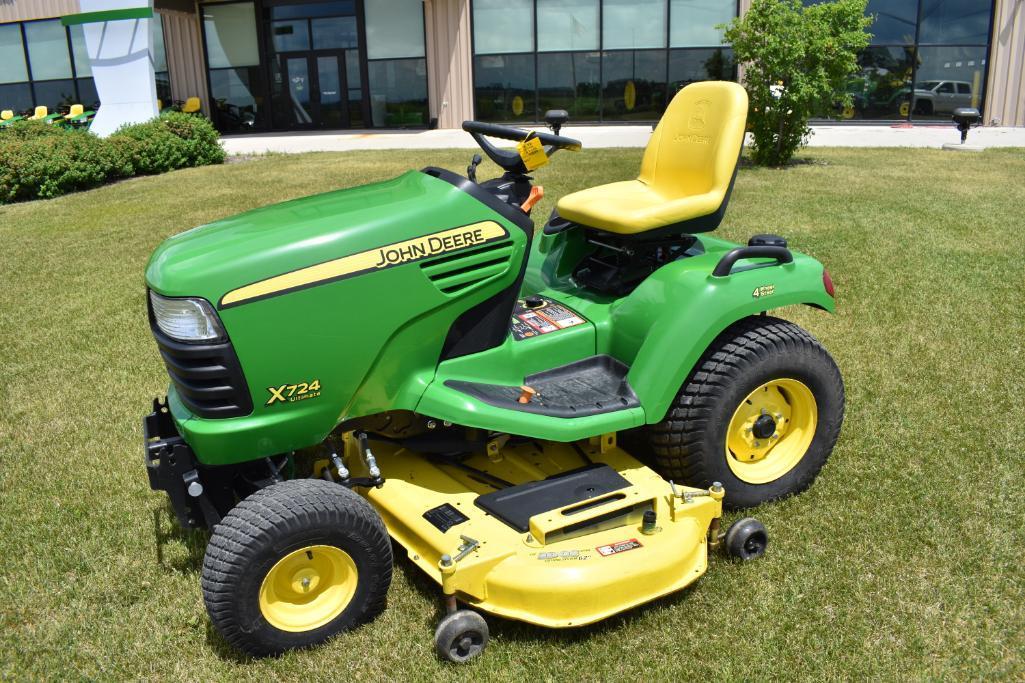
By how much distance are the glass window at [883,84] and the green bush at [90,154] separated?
12.2 m

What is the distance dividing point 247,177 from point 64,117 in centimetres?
1075

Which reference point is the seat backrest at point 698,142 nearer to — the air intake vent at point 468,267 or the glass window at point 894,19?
the air intake vent at point 468,267

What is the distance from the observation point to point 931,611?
116 inches

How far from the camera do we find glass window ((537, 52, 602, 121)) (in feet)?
60.1

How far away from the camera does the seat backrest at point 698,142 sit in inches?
149

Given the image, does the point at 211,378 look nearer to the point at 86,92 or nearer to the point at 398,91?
the point at 398,91

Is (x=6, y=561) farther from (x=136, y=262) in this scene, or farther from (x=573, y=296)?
(x=136, y=262)

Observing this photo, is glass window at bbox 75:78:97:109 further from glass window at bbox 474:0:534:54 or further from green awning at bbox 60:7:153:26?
glass window at bbox 474:0:534:54

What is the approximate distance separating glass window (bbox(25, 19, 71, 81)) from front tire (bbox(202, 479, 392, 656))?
914 inches

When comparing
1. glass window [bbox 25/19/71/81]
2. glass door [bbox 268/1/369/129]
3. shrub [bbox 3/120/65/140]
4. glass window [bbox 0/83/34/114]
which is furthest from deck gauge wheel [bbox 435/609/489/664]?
glass window [bbox 0/83/34/114]

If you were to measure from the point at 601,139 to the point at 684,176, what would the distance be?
11878 millimetres

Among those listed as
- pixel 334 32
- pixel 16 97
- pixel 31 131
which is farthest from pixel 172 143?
pixel 16 97

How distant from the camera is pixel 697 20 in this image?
17.5 metres

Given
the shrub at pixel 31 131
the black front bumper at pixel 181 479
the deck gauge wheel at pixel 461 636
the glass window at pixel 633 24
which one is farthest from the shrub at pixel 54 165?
the deck gauge wheel at pixel 461 636
